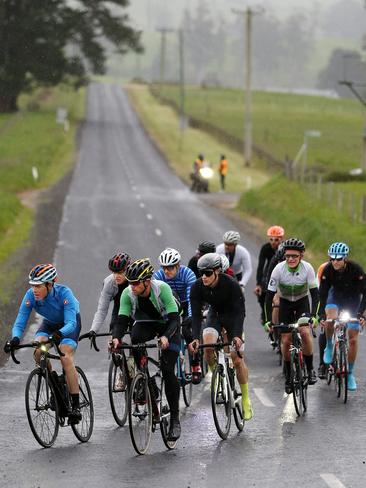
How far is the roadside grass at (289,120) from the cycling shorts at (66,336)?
56.1m

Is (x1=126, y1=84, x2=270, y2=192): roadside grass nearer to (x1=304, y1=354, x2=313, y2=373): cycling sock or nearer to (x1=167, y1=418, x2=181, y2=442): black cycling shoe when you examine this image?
(x1=304, y1=354, x2=313, y2=373): cycling sock

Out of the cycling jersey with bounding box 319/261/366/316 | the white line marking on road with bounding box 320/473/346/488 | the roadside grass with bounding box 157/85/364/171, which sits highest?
the cycling jersey with bounding box 319/261/366/316

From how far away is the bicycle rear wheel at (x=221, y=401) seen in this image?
37.5 feet

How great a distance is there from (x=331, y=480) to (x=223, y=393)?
216 centimetres

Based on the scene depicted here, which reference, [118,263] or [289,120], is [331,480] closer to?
[118,263]

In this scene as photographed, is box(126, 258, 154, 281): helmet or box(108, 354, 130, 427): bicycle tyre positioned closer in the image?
box(126, 258, 154, 281): helmet

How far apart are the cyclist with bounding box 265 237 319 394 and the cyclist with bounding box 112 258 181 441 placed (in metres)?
2.66

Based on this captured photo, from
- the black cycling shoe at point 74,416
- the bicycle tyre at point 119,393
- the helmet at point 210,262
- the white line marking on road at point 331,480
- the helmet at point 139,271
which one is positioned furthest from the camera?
the bicycle tyre at point 119,393

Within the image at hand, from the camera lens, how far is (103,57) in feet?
309

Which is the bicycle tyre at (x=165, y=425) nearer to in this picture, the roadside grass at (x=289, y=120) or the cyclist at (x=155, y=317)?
the cyclist at (x=155, y=317)

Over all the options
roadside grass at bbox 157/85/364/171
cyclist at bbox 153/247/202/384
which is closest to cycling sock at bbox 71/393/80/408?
cyclist at bbox 153/247/202/384

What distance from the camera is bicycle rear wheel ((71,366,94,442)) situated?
11578mm

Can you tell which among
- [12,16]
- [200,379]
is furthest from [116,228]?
[12,16]

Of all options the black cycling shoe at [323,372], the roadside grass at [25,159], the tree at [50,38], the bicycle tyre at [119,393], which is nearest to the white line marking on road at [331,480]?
the bicycle tyre at [119,393]
